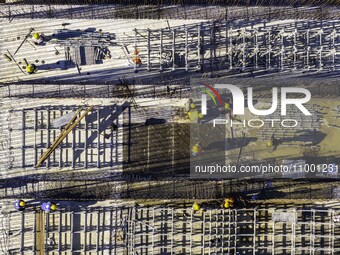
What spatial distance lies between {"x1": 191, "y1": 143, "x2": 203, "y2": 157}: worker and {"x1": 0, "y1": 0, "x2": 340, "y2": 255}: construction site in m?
0.04

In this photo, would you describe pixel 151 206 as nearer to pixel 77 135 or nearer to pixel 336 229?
pixel 77 135

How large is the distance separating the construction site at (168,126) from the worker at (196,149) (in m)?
0.04

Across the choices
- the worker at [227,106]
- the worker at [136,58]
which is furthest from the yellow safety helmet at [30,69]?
the worker at [227,106]

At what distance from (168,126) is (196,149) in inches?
53.0

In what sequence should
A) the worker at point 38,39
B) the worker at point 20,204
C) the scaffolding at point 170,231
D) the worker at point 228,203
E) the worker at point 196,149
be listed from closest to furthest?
the worker at point 20,204
the worker at point 228,203
the worker at point 38,39
the scaffolding at point 170,231
the worker at point 196,149

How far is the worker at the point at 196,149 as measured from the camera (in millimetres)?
13359

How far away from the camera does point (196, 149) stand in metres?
13.4

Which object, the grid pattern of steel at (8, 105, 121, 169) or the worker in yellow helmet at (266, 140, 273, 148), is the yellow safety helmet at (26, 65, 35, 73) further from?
the worker in yellow helmet at (266, 140, 273, 148)

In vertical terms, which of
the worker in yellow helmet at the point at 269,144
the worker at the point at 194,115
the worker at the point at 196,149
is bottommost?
the worker at the point at 196,149

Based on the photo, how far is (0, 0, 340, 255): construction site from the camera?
13266mm

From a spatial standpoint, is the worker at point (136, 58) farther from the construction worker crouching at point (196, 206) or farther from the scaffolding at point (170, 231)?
the construction worker crouching at point (196, 206)

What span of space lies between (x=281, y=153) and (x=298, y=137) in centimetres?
87

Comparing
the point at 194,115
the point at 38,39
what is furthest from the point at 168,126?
the point at 38,39

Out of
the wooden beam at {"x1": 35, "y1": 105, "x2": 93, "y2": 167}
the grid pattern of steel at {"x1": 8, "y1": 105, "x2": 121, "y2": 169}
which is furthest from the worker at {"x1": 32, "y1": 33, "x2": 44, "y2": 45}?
the wooden beam at {"x1": 35, "y1": 105, "x2": 93, "y2": 167}
